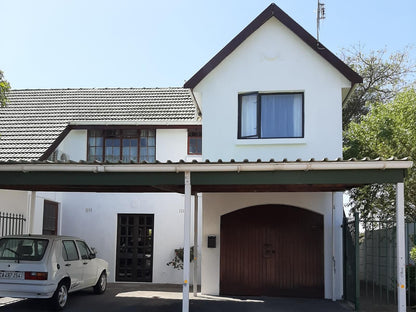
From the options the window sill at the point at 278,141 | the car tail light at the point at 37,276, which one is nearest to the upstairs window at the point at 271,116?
the window sill at the point at 278,141

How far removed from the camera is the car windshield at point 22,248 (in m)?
10.9

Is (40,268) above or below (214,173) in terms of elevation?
below

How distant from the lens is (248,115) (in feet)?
45.8

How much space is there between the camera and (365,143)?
1661 centimetres

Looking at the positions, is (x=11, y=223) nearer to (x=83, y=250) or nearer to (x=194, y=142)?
(x=83, y=250)

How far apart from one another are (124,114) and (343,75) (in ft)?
27.0

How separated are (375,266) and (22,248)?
9.33m

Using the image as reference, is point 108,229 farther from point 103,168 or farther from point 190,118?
point 103,168

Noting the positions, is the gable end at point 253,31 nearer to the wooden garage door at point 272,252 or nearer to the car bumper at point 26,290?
the wooden garage door at point 272,252

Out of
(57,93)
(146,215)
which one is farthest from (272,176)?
(57,93)

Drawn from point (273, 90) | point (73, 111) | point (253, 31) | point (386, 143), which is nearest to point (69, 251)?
point (273, 90)

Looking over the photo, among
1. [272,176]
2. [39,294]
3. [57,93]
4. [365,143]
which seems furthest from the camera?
[57,93]

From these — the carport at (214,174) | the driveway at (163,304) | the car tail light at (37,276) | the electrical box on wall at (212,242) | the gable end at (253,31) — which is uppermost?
the gable end at (253,31)

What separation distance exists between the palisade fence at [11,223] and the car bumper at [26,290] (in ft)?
12.3
